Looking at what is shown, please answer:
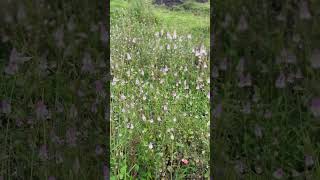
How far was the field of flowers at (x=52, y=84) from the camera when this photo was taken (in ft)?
5.92

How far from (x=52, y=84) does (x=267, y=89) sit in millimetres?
756

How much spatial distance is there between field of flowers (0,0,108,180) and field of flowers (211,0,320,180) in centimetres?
43

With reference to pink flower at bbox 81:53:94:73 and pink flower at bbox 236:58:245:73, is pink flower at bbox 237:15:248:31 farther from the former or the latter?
pink flower at bbox 81:53:94:73

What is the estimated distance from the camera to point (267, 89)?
1769 millimetres

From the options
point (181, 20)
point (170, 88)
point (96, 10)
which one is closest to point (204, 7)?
point (181, 20)

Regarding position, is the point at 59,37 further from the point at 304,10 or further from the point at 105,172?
the point at 304,10

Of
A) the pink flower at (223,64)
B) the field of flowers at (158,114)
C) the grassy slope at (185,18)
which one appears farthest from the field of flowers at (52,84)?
the grassy slope at (185,18)

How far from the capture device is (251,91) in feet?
5.84

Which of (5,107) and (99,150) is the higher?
(5,107)

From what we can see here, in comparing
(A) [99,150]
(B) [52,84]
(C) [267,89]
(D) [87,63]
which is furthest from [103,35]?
(C) [267,89]

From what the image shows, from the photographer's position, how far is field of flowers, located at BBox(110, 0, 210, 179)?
297cm

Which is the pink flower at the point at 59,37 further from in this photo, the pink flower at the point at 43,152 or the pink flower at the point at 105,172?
the pink flower at the point at 105,172

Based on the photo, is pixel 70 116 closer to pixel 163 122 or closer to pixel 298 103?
pixel 298 103

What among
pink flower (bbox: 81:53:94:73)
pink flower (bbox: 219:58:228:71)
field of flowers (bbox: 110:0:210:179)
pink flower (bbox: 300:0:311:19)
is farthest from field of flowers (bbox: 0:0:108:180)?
field of flowers (bbox: 110:0:210:179)
